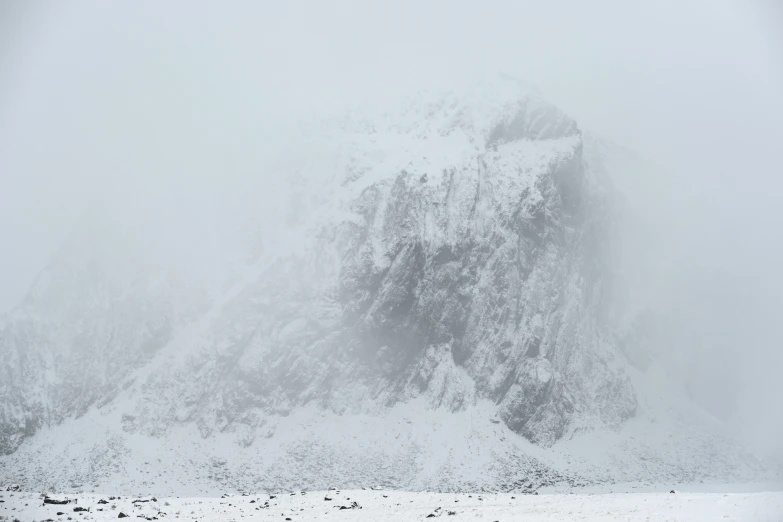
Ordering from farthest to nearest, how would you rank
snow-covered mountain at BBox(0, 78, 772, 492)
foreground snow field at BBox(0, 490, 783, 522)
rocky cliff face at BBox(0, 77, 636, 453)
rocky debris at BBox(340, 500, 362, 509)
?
rocky cliff face at BBox(0, 77, 636, 453)
snow-covered mountain at BBox(0, 78, 772, 492)
rocky debris at BBox(340, 500, 362, 509)
foreground snow field at BBox(0, 490, 783, 522)

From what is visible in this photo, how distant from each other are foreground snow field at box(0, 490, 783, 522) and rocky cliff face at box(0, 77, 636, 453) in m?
45.5

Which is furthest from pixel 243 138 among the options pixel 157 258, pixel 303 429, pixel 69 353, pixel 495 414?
pixel 495 414

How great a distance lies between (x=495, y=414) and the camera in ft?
289

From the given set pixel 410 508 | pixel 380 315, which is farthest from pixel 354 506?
pixel 380 315

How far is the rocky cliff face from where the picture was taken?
85.6 metres

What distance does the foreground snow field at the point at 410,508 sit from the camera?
2966 centimetres

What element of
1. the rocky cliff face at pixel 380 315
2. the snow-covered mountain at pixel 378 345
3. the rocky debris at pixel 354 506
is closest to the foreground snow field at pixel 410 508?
the rocky debris at pixel 354 506

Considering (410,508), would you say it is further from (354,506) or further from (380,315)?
(380,315)

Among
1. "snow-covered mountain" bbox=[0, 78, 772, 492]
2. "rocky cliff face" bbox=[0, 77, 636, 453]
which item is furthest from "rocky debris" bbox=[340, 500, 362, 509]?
"rocky cliff face" bbox=[0, 77, 636, 453]

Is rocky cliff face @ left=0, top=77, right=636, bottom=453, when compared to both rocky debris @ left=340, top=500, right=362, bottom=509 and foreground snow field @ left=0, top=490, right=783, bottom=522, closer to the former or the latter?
foreground snow field @ left=0, top=490, right=783, bottom=522

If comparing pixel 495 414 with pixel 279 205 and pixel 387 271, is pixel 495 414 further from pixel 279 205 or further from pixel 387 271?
pixel 279 205

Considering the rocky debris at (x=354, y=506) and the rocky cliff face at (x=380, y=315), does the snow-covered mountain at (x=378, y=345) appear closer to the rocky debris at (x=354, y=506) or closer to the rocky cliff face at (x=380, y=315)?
the rocky cliff face at (x=380, y=315)

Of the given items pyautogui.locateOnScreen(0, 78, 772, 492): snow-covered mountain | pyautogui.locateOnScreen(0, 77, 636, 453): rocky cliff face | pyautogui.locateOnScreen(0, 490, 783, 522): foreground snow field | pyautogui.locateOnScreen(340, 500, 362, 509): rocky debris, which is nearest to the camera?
pyautogui.locateOnScreen(0, 490, 783, 522): foreground snow field

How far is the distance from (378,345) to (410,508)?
5495 centimetres
